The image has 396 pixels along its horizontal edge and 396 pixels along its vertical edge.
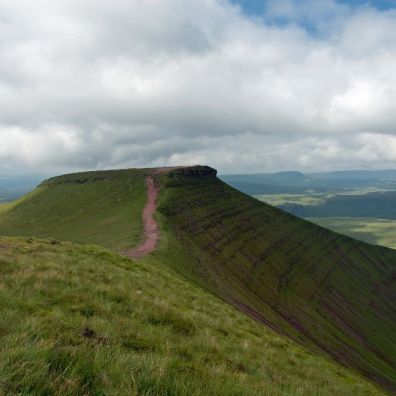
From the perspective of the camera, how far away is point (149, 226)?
79.8m

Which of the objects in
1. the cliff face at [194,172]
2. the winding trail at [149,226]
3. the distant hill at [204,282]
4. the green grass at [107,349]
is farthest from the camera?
the cliff face at [194,172]

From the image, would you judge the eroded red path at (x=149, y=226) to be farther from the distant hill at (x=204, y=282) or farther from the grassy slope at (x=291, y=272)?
the grassy slope at (x=291, y=272)

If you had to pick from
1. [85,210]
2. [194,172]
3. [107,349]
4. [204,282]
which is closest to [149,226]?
[204,282]

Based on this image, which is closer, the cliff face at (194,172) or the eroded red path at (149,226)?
the eroded red path at (149,226)

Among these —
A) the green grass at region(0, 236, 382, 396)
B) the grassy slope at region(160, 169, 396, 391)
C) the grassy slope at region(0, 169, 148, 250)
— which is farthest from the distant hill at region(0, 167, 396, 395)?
the grassy slope at region(0, 169, 148, 250)

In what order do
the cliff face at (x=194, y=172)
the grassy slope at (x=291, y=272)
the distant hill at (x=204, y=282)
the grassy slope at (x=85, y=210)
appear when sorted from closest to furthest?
the distant hill at (x=204, y=282) → the grassy slope at (x=291, y=272) → the grassy slope at (x=85, y=210) → the cliff face at (x=194, y=172)

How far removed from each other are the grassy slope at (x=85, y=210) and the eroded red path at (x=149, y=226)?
183cm

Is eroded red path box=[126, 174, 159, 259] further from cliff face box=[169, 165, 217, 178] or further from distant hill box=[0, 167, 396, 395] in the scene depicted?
cliff face box=[169, 165, 217, 178]

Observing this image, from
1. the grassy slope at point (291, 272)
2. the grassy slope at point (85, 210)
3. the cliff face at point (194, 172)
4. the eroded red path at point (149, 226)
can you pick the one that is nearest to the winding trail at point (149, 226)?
the eroded red path at point (149, 226)

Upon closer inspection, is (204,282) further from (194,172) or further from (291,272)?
(194,172)

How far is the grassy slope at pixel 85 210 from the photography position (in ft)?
266

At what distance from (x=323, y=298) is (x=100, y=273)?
92.7m

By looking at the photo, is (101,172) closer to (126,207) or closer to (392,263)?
(126,207)

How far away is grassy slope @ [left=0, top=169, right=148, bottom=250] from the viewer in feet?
266
